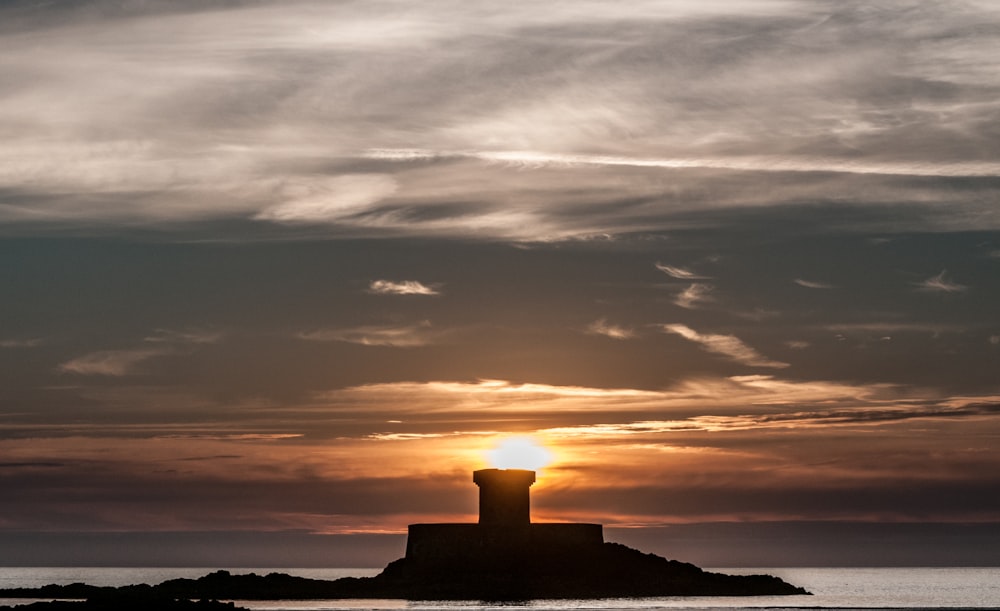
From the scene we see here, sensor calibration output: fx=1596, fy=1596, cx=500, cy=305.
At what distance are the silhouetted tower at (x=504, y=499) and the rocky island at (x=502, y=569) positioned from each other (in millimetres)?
62

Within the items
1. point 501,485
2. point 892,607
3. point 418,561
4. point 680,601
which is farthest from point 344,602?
point 892,607

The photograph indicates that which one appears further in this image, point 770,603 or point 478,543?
point 770,603

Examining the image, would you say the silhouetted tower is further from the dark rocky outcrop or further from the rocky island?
the dark rocky outcrop

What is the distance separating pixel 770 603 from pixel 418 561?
24.5m

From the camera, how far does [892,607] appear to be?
114m

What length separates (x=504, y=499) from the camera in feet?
327

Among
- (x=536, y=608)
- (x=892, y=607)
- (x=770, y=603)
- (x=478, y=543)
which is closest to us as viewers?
(x=536, y=608)

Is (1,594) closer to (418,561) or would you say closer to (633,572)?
(418,561)

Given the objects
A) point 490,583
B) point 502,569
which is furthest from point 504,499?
point 490,583

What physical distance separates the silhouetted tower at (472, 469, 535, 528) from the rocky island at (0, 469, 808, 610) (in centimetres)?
6

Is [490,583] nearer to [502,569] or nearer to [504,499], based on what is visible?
[502,569]

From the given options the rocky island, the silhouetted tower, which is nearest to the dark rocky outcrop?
the rocky island

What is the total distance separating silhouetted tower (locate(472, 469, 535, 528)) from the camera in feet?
326

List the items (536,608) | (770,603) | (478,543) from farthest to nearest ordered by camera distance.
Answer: (770,603), (478,543), (536,608)
